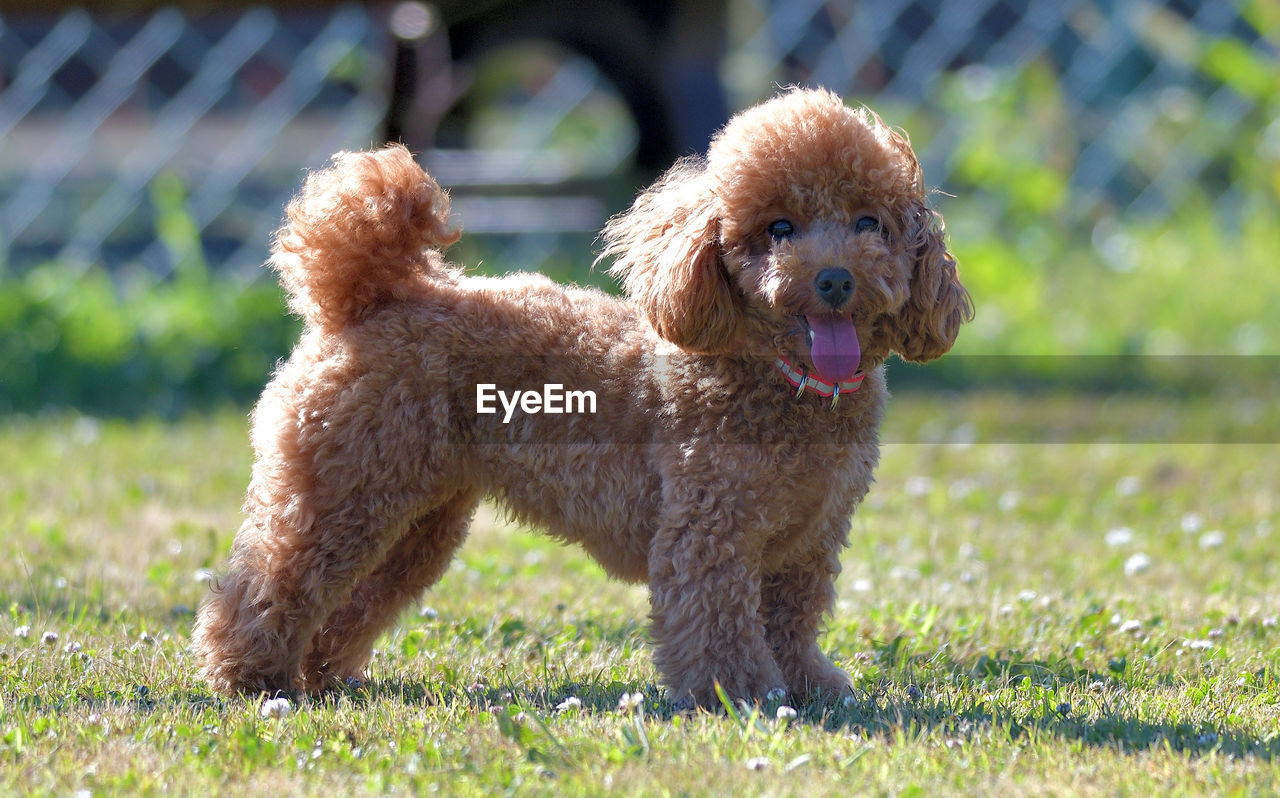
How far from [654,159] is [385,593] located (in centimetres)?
483

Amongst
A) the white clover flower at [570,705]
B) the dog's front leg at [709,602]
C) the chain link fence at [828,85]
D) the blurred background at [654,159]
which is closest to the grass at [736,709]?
the white clover flower at [570,705]

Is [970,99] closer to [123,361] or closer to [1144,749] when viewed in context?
[123,361]

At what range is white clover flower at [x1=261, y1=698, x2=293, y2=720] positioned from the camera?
3069 mm

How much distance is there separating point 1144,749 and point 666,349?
4.33 feet

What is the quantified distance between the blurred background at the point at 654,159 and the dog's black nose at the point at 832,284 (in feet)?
10.5

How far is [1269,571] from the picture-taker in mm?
4629

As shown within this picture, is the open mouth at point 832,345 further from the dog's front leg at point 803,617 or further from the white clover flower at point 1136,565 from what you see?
the white clover flower at point 1136,565

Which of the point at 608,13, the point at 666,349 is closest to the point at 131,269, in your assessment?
the point at 608,13

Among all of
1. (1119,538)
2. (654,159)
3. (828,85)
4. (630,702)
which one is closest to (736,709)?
(630,702)

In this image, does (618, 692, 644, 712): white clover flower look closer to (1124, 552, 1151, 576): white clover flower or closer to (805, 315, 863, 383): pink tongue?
(805, 315, 863, 383): pink tongue

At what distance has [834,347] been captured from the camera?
297 cm

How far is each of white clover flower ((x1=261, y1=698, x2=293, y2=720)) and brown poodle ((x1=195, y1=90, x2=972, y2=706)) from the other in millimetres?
210

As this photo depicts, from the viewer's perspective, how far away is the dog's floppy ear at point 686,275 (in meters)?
3.05

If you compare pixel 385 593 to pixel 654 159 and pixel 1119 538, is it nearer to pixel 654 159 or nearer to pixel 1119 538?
pixel 1119 538
